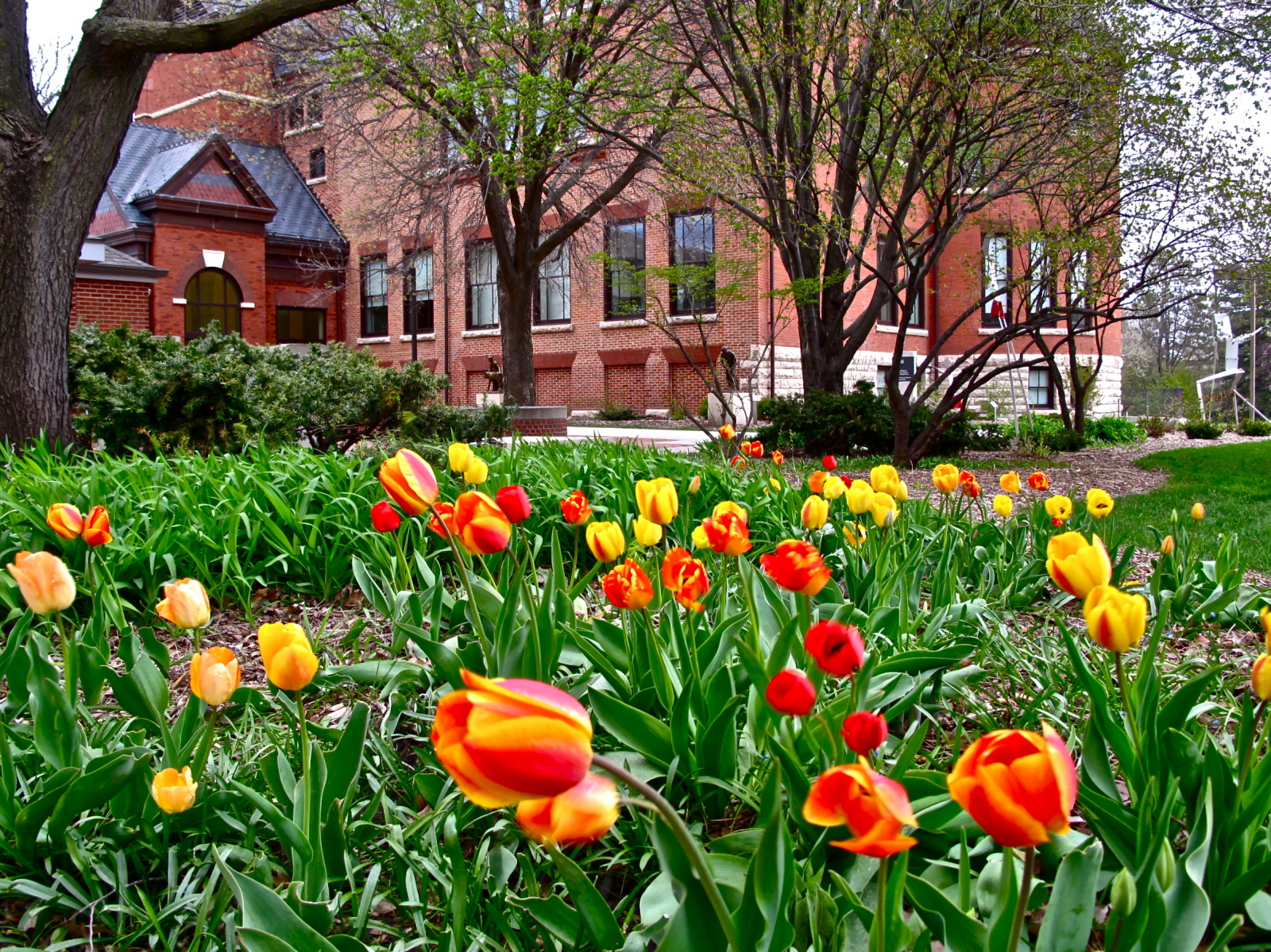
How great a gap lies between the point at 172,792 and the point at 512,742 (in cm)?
104

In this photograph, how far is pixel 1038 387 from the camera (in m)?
25.1

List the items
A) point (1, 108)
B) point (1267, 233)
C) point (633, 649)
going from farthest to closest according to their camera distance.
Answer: point (1267, 233)
point (1, 108)
point (633, 649)

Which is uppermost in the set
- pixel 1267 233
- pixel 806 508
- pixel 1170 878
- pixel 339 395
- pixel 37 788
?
pixel 1267 233

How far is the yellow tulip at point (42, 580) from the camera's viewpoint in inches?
63.6

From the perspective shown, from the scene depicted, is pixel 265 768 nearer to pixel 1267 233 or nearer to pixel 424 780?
pixel 424 780

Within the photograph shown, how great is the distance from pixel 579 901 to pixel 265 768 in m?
0.65

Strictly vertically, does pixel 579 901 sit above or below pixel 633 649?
below

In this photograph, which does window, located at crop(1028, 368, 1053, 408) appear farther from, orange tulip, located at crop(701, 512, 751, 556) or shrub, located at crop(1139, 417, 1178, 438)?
orange tulip, located at crop(701, 512, 751, 556)

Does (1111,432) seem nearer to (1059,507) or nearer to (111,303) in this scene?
(1059,507)

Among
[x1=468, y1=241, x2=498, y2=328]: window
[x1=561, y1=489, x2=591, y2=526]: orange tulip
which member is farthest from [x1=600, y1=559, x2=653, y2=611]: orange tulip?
[x1=468, y1=241, x2=498, y2=328]: window

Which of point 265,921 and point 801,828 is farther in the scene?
point 801,828

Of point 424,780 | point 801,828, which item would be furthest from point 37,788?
point 801,828

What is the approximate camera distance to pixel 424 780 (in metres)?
1.74

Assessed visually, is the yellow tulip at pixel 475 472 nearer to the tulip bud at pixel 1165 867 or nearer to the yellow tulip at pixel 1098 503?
the tulip bud at pixel 1165 867
